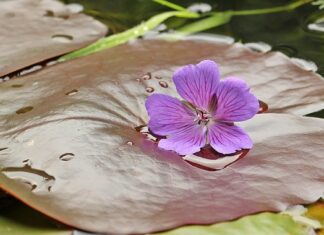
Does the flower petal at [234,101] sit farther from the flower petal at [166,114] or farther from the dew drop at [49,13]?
the dew drop at [49,13]

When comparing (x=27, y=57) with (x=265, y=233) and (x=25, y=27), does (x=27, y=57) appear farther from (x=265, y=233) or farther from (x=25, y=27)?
(x=265, y=233)

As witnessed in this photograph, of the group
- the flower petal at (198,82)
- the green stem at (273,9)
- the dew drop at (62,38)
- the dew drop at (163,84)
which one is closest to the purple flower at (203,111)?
the flower petal at (198,82)

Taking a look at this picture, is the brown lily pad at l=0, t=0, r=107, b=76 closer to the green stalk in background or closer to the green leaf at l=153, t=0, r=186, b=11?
the green stalk in background

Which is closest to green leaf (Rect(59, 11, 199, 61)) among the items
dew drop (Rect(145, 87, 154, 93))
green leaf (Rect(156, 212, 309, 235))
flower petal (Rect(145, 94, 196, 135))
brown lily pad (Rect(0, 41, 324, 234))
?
brown lily pad (Rect(0, 41, 324, 234))

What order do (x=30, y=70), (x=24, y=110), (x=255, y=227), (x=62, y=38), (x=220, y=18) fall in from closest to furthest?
1. (x=255, y=227)
2. (x=24, y=110)
3. (x=30, y=70)
4. (x=62, y=38)
5. (x=220, y=18)

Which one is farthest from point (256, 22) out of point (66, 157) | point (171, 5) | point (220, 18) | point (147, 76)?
point (66, 157)

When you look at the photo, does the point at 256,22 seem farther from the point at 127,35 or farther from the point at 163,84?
the point at 163,84
